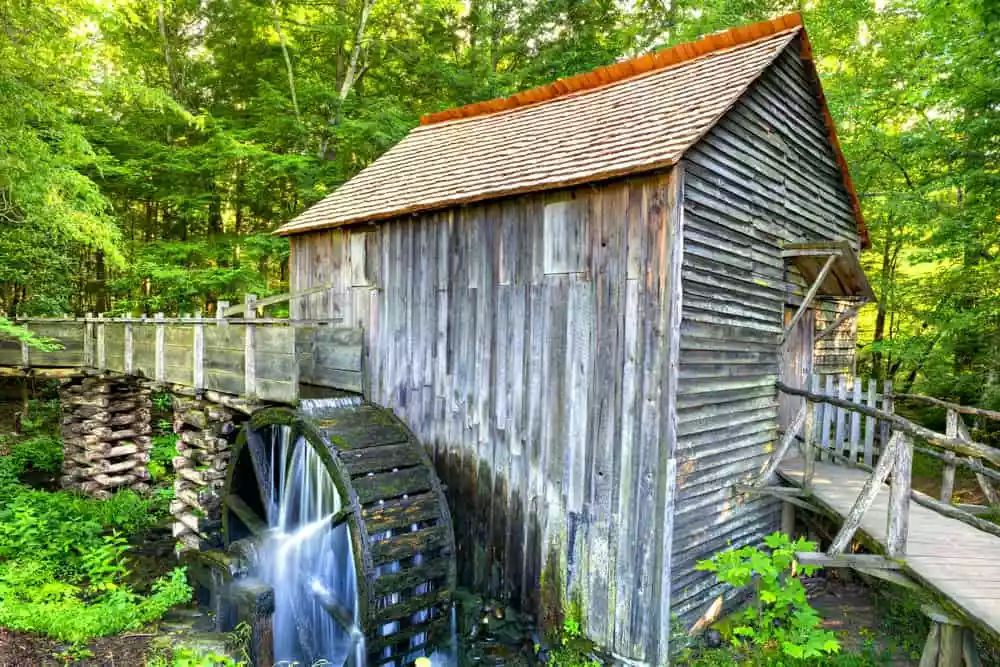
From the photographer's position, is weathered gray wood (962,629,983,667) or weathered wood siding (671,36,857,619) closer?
weathered gray wood (962,629,983,667)

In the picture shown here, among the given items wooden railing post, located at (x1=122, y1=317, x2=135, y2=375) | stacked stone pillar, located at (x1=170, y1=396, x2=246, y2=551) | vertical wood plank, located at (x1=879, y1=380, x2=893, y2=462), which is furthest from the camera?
wooden railing post, located at (x1=122, y1=317, x2=135, y2=375)

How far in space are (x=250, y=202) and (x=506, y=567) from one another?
13.8 m

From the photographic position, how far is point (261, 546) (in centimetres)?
637

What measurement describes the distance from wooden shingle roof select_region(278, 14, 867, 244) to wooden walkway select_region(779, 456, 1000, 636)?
144 inches

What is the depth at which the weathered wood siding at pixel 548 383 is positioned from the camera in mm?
5020

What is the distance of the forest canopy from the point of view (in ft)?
25.9

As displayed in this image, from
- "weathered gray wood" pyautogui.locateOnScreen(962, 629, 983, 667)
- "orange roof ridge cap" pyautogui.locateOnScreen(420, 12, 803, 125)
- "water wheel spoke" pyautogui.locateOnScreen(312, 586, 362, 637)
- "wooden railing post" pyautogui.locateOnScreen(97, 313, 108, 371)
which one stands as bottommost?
"water wheel spoke" pyautogui.locateOnScreen(312, 586, 362, 637)

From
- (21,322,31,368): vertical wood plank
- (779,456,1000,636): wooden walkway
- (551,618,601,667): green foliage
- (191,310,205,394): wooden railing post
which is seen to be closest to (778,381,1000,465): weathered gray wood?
(779,456,1000,636): wooden walkway

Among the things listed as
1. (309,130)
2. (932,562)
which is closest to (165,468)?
(309,130)

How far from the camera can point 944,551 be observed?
468 centimetres

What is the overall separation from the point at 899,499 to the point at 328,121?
14660 mm

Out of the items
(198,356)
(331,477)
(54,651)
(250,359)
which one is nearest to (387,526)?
(331,477)

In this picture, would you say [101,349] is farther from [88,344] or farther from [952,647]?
[952,647]

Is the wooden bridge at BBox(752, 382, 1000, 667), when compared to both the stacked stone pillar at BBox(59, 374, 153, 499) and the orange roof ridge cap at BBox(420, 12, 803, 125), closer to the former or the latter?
the orange roof ridge cap at BBox(420, 12, 803, 125)
